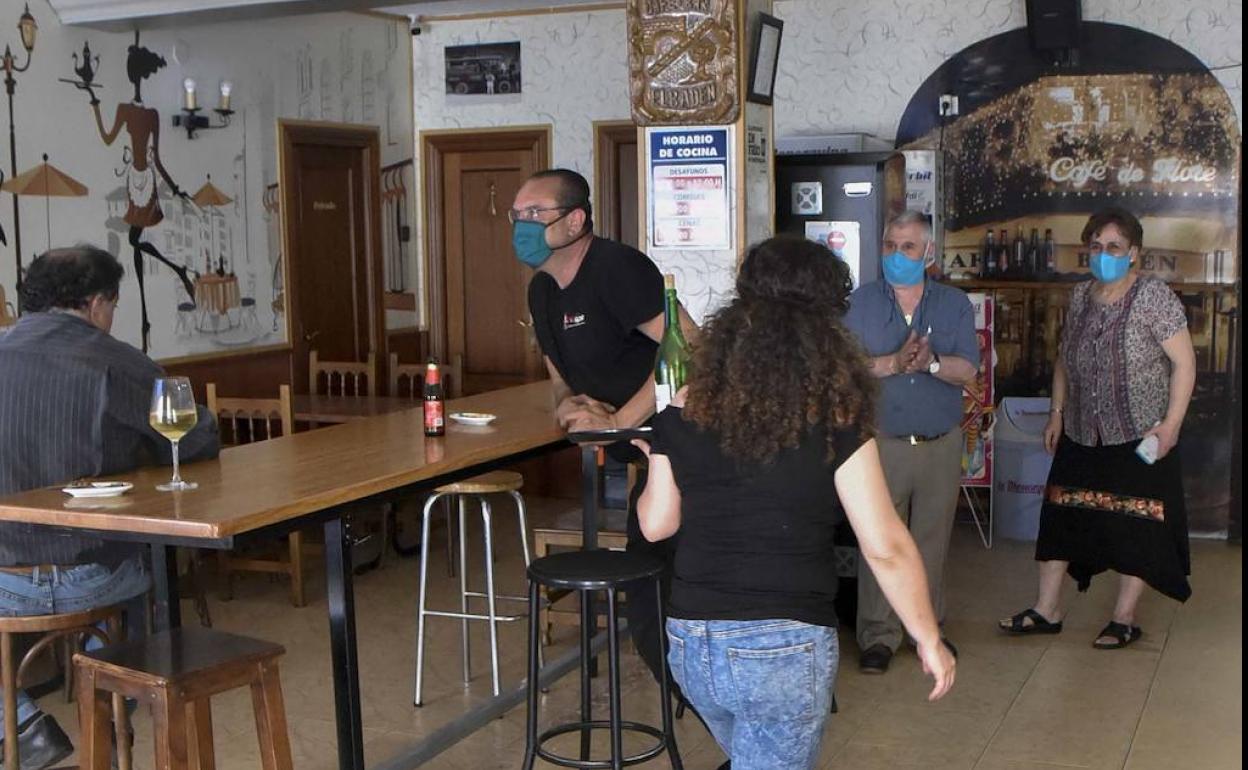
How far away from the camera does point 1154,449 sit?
4672mm

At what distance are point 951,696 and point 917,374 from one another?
1.03 m

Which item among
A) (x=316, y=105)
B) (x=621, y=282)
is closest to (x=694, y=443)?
(x=621, y=282)

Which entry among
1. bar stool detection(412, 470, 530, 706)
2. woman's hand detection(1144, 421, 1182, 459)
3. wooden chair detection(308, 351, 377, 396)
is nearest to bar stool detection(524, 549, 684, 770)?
bar stool detection(412, 470, 530, 706)

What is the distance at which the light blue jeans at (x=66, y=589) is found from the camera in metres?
3.39

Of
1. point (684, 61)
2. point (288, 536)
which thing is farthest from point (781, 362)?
point (288, 536)

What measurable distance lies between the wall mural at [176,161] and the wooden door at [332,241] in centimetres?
11

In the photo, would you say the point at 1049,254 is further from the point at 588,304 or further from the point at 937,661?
the point at 937,661

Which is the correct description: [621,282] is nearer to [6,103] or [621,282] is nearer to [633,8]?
[633,8]

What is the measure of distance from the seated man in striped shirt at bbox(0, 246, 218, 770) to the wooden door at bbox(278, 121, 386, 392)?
368cm

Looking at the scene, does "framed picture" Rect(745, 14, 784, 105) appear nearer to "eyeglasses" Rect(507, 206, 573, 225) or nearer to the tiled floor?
"eyeglasses" Rect(507, 206, 573, 225)

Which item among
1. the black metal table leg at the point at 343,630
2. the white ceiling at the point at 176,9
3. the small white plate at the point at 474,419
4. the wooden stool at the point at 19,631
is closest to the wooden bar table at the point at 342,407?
the white ceiling at the point at 176,9

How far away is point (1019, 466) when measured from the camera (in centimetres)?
Result: 664

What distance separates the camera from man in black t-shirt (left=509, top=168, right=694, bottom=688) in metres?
3.71

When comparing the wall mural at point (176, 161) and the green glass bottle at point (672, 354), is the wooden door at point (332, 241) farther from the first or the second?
the green glass bottle at point (672, 354)
